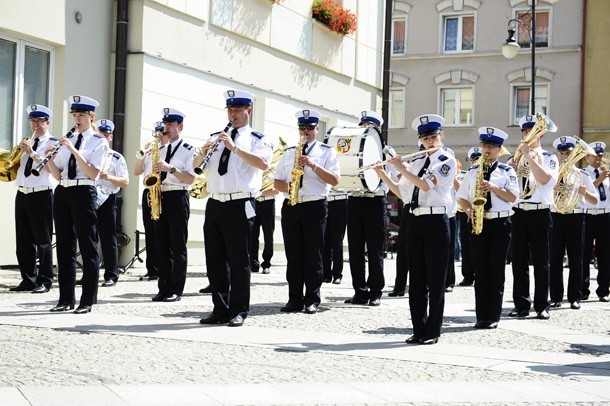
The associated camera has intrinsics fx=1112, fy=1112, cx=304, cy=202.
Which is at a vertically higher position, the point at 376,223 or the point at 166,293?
the point at 376,223

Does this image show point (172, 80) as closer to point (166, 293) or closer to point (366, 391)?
point (166, 293)

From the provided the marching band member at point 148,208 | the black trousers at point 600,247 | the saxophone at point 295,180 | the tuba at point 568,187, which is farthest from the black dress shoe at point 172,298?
the black trousers at point 600,247

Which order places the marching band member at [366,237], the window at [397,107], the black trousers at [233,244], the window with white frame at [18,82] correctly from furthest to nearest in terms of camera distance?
1. the window at [397,107]
2. the window with white frame at [18,82]
3. the marching band member at [366,237]
4. the black trousers at [233,244]

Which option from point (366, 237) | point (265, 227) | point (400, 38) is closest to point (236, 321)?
point (366, 237)

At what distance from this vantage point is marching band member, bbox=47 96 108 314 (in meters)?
11.1

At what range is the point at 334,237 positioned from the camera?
1605cm

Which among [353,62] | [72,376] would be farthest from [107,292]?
[353,62]

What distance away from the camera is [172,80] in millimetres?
18547

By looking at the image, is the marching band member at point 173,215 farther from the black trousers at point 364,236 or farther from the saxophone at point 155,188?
the black trousers at point 364,236

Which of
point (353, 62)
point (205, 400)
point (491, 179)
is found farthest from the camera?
point (353, 62)

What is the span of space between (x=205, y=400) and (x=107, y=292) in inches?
275

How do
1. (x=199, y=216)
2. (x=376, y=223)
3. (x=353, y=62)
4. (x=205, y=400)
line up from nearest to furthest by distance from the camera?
(x=205, y=400), (x=376, y=223), (x=199, y=216), (x=353, y=62)

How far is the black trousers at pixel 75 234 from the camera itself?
36.3 ft

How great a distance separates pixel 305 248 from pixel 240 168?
1837mm
